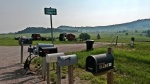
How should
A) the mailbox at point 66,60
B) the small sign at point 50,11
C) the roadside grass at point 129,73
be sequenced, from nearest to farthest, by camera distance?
the mailbox at point 66,60
the roadside grass at point 129,73
the small sign at point 50,11

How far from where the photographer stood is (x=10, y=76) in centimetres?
828

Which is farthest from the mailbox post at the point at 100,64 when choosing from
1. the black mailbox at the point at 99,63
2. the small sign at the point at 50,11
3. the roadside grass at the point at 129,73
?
the small sign at the point at 50,11

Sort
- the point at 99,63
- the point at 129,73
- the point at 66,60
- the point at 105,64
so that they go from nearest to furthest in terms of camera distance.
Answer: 1. the point at 99,63
2. the point at 105,64
3. the point at 66,60
4. the point at 129,73

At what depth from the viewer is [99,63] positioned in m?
4.06

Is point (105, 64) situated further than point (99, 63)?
Yes

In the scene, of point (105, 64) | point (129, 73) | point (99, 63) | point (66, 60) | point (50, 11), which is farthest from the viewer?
point (50, 11)

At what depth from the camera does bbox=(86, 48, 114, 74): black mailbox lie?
4027mm

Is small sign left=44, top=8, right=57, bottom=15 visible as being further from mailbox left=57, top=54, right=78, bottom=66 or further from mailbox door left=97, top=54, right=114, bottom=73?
mailbox door left=97, top=54, right=114, bottom=73

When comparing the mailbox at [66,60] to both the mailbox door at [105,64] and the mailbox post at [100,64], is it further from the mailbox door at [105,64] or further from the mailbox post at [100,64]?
the mailbox door at [105,64]

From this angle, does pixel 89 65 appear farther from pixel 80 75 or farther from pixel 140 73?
pixel 140 73

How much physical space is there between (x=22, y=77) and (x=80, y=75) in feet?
6.35

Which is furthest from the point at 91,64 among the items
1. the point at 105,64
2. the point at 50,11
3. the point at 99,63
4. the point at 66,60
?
the point at 50,11

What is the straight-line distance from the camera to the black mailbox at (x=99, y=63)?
13.2 feet

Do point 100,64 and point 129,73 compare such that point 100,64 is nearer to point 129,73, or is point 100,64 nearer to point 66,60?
point 66,60
